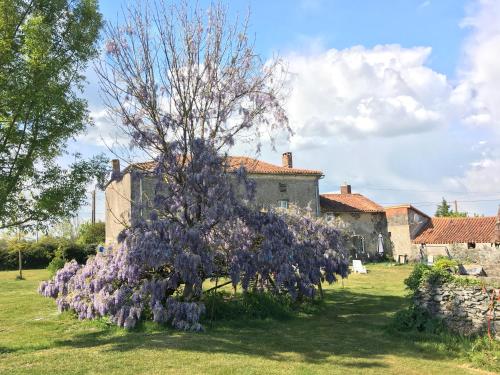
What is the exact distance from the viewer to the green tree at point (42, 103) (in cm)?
1174

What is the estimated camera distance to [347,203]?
4331cm

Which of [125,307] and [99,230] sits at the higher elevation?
[99,230]

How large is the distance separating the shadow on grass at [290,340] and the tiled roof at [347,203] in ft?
89.0

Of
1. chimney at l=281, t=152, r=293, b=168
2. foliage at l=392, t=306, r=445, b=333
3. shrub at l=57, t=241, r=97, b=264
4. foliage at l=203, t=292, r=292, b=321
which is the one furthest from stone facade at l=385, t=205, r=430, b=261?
foliage at l=392, t=306, r=445, b=333

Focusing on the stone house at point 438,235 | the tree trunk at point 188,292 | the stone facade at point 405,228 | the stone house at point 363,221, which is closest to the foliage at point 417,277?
the tree trunk at point 188,292

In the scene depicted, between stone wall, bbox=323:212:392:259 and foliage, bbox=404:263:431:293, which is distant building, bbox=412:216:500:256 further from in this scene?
foliage, bbox=404:263:431:293

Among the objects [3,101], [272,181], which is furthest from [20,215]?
[272,181]

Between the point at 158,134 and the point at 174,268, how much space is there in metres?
3.90

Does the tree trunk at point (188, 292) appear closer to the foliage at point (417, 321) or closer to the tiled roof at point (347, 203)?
the foliage at point (417, 321)

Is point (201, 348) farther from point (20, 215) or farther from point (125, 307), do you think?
point (20, 215)

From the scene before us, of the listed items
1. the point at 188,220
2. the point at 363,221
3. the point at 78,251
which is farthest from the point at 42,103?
the point at 363,221

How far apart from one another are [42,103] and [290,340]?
27.1ft

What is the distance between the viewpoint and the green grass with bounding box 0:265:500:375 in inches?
333

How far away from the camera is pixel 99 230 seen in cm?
4922
